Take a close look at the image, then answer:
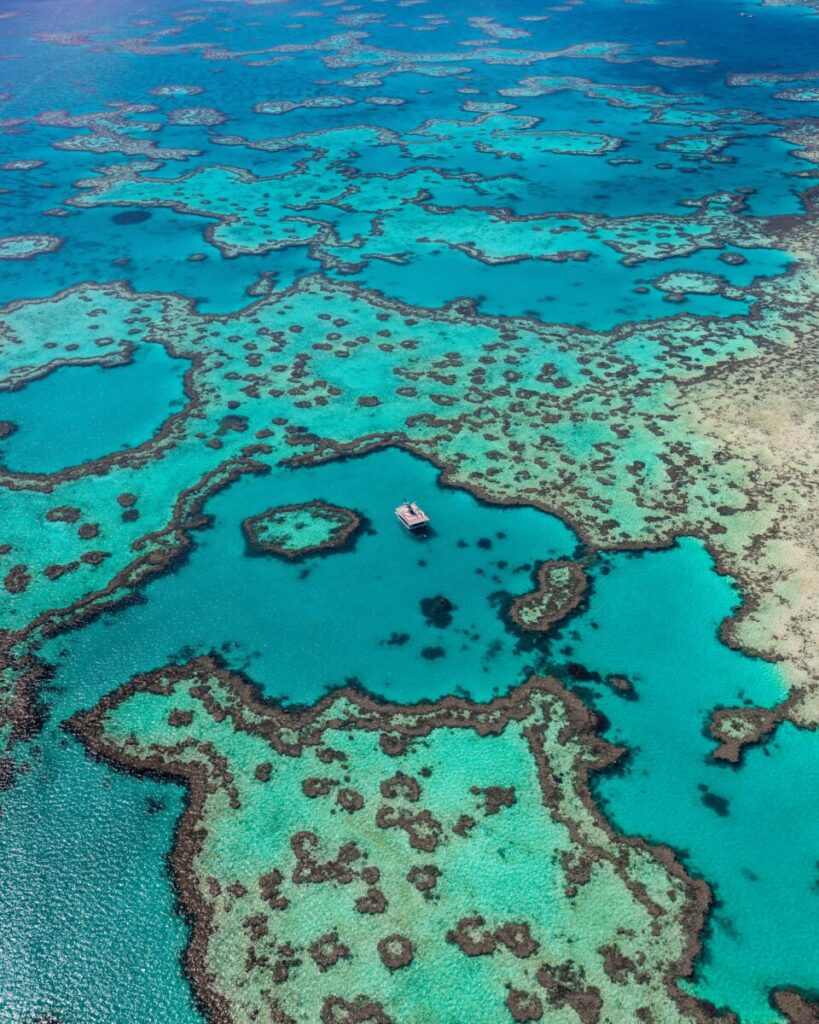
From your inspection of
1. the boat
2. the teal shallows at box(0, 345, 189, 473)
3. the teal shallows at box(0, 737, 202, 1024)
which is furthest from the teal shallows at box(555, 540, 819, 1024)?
the teal shallows at box(0, 345, 189, 473)

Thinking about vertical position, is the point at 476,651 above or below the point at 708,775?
above

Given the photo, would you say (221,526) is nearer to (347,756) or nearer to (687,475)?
(347,756)

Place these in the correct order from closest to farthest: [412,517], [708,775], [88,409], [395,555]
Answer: [708,775] → [395,555] → [412,517] → [88,409]

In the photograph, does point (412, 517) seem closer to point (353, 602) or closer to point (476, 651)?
point (353, 602)

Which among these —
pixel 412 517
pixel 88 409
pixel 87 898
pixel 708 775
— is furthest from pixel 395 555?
pixel 88 409

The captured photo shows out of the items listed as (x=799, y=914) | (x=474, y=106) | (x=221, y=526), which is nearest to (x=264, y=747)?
(x=221, y=526)

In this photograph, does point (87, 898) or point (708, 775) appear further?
point (708, 775)
